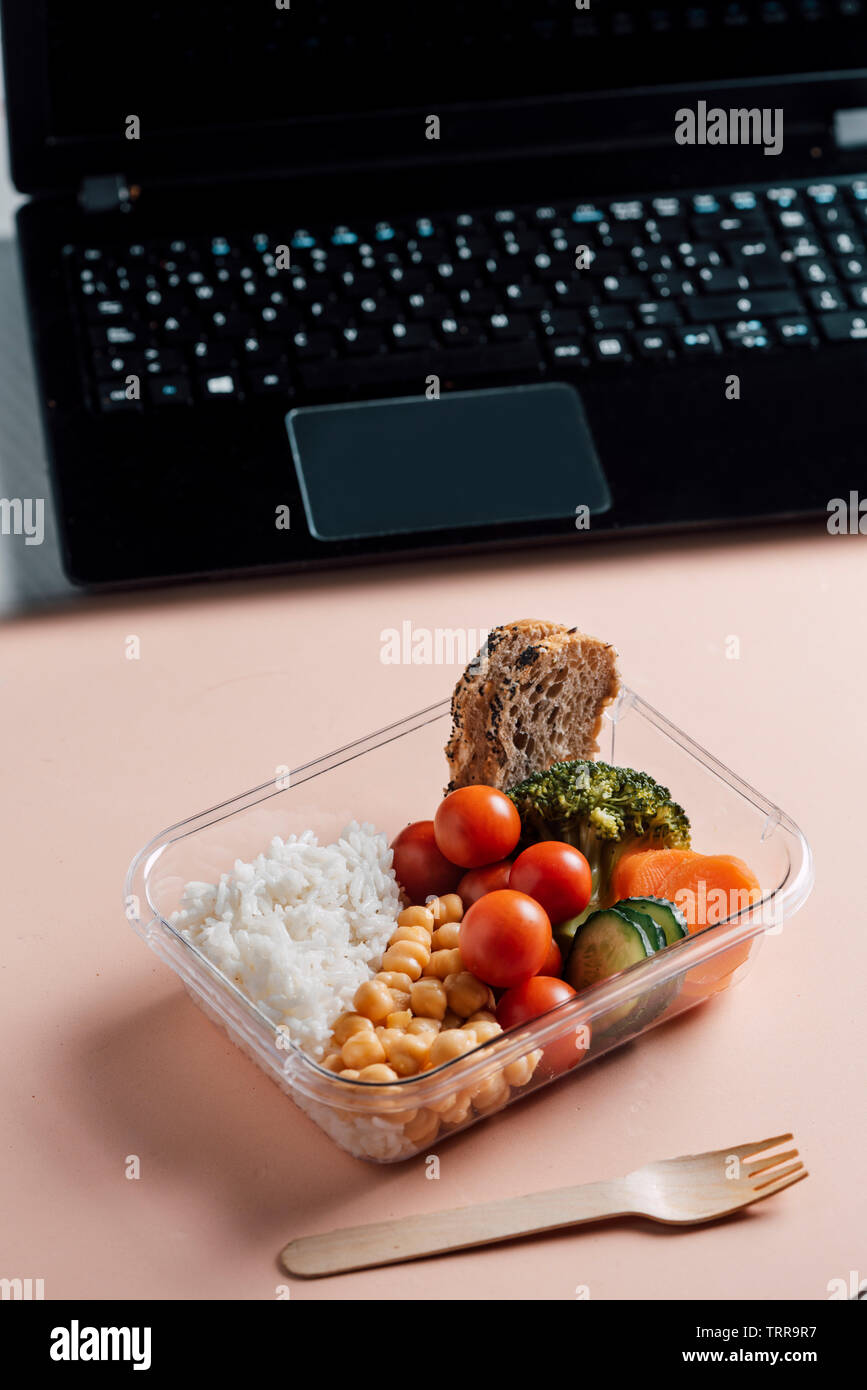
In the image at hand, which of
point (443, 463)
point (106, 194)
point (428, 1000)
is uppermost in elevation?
point (106, 194)

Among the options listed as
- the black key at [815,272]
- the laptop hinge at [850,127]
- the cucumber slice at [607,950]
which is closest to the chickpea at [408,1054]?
the cucumber slice at [607,950]

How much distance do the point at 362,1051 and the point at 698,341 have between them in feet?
2.47

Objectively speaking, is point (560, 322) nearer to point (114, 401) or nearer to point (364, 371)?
point (364, 371)

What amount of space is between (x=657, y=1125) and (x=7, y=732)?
0.55 m

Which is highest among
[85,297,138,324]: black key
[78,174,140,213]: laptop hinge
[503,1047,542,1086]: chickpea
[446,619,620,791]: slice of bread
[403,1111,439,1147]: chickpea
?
[78,174,140,213]: laptop hinge

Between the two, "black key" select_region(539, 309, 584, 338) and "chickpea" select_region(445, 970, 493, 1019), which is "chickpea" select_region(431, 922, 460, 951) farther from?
"black key" select_region(539, 309, 584, 338)

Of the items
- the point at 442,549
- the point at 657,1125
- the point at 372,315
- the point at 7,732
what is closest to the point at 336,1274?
the point at 657,1125

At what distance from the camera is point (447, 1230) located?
75 cm

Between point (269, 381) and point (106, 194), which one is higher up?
point (106, 194)

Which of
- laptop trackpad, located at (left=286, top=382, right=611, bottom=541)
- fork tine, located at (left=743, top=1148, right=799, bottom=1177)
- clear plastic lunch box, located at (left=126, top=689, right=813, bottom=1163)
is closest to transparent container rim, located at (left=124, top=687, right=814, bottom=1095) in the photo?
clear plastic lunch box, located at (left=126, top=689, right=813, bottom=1163)

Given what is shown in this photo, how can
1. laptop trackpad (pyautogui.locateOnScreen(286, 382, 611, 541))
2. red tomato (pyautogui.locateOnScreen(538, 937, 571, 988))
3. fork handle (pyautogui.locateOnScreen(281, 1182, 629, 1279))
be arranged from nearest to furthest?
1. fork handle (pyautogui.locateOnScreen(281, 1182, 629, 1279))
2. red tomato (pyautogui.locateOnScreen(538, 937, 571, 988))
3. laptop trackpad (pyautogui.locateOnScreen(286, 382, 611, 541))

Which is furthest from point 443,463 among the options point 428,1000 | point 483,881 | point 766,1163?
point 766,1163

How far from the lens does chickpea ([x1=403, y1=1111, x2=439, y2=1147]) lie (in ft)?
2.50

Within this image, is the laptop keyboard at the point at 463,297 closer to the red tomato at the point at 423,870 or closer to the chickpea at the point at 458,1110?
the red tomato at the point at 423,870
